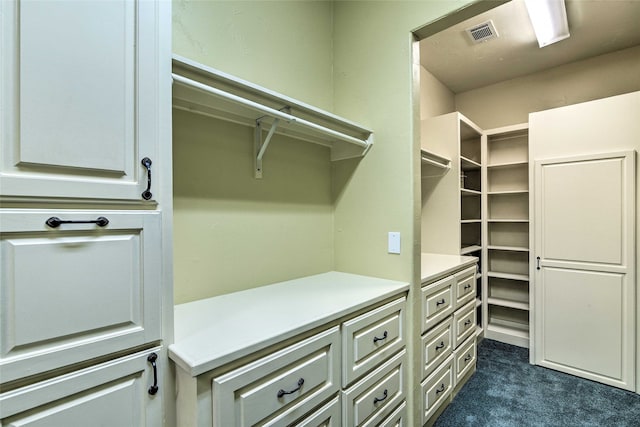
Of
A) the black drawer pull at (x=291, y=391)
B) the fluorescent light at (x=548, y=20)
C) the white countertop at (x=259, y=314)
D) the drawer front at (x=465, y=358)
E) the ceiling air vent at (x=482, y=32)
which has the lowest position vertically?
the drawer front at (x=465, y=358)

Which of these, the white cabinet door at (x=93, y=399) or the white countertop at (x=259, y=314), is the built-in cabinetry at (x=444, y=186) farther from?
the white cabinet door at (x=93, y=399)

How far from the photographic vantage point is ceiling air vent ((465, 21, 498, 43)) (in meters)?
2.37

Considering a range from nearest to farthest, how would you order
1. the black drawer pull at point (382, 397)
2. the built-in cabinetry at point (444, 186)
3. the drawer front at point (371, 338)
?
the drawer front at point (371, 338) → the black drawer pull at point (382, 397) → the built-in cabinetry at point (444, 186)

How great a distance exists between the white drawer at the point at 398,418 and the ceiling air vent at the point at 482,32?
2.78 m

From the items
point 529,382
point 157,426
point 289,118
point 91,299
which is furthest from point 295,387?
point 529,382

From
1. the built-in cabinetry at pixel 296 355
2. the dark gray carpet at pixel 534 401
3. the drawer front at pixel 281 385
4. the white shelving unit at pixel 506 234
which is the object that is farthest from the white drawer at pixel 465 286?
the drawer front at pixel 281 385

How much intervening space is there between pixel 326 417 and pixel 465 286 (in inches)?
61.4

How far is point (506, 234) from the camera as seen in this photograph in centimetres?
330

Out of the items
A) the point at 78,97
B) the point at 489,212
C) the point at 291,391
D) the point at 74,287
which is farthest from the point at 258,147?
the point at 489,212

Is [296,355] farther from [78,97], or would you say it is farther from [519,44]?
[519,44]

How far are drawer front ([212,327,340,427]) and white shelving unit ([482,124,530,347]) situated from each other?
260 cm

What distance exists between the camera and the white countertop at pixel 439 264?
1.81 metres

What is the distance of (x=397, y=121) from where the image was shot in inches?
64.2

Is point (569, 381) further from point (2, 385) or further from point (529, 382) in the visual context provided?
point (2, 385)
